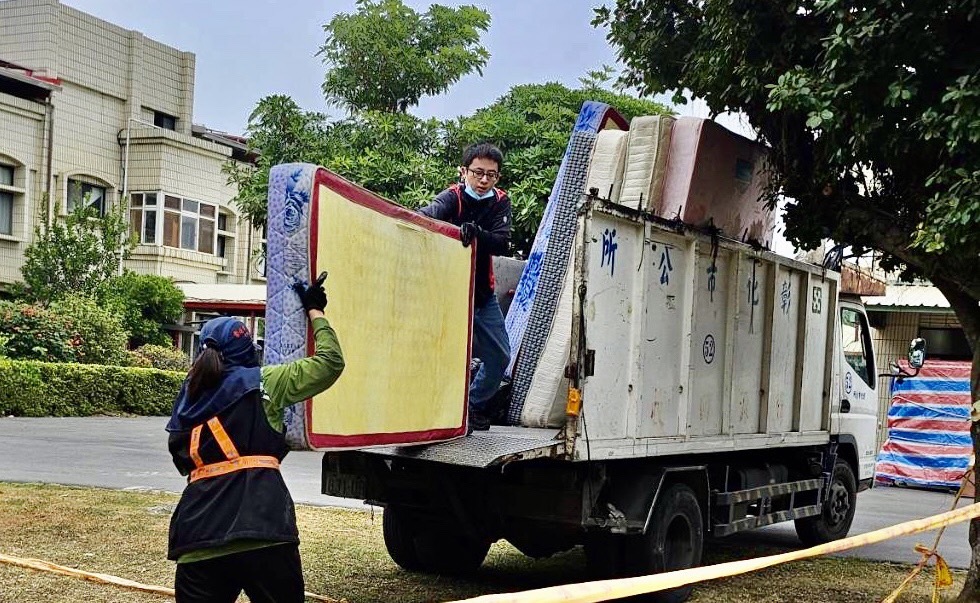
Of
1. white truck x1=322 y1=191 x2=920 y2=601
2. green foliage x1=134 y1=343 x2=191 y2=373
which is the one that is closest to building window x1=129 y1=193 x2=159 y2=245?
green foliage x1=134 y1=343 x2=191 y2=373

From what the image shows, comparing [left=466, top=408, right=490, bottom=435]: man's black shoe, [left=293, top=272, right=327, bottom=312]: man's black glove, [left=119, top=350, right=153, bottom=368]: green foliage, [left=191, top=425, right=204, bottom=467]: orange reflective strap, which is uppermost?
[left=293, top=272, right=327, bottom=312]: man's black glove

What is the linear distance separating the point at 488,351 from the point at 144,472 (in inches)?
281

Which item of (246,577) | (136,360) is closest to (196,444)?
(246,577)

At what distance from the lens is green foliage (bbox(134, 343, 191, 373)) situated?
24.5 m

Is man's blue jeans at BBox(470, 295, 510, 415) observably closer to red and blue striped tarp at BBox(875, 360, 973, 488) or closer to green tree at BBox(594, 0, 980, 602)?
green tree at BBox(594, 0, 980, 602)

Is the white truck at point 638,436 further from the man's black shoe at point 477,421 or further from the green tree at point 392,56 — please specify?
the green tree at point 392,56

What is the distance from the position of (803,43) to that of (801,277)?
2564 mm

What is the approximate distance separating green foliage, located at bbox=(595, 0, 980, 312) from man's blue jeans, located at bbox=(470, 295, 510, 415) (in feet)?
6.55

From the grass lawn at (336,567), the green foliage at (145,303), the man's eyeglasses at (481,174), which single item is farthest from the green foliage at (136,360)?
the man's eyeglasses at (481,174)

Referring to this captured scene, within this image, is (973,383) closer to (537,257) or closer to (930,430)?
(537,257)

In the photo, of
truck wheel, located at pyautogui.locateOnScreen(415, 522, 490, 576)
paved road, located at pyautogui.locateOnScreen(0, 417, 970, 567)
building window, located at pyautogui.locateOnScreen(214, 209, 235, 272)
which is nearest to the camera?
truck wheel, located at pyautogui.locateOnScreen(415, 522, 490, 576)

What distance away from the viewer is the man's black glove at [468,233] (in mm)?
6227

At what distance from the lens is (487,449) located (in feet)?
19.2

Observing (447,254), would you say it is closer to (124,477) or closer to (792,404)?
(792,404)
